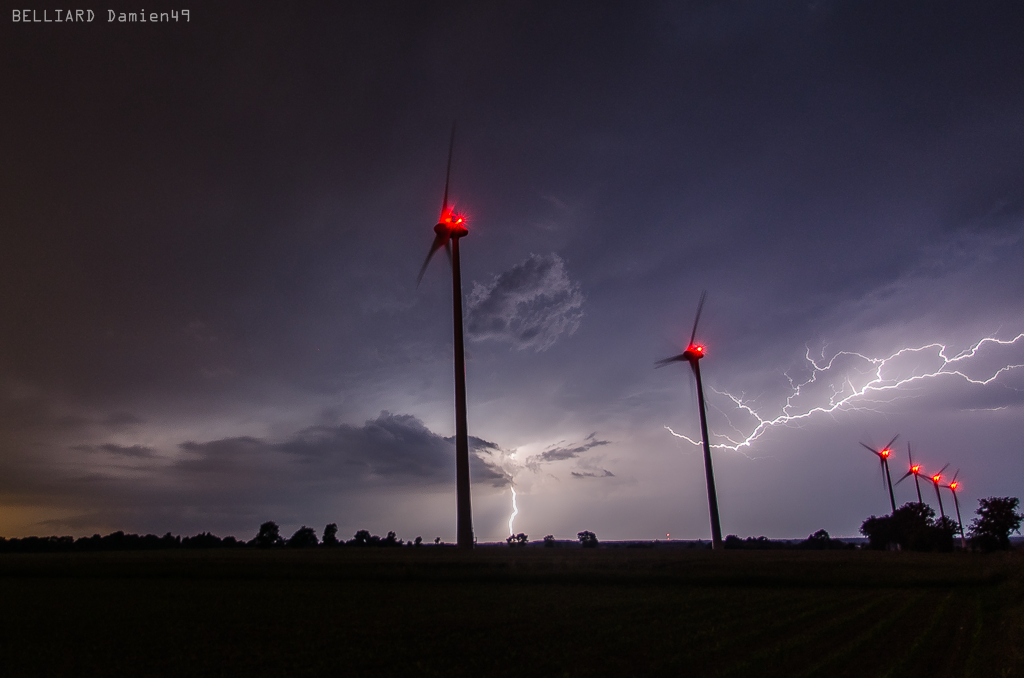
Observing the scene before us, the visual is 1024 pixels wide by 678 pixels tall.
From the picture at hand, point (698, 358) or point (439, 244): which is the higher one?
point (439, 244)

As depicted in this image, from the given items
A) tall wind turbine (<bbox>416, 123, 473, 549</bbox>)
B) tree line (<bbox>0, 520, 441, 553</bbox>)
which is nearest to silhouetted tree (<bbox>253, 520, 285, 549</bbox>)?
tree line (<bbox>0, 520, 441, 553</bbox>)

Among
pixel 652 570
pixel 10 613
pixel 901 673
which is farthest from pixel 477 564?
pixel 901 673

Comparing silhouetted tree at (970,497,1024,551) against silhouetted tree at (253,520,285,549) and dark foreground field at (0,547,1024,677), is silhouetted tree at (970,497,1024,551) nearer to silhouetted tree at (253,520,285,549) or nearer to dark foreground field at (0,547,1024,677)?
dark foreground field at (0,547,1024,677)

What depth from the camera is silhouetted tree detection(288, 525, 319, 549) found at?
186625 mm

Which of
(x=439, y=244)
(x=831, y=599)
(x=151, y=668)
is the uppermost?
(x=439, y=244)

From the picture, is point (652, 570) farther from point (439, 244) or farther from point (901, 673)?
point (439, 244)

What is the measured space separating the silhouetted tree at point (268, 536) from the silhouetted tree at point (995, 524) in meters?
179

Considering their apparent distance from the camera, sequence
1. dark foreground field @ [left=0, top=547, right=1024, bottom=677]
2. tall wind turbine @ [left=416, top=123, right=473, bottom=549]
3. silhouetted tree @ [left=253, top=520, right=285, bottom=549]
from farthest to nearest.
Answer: silhouetted tree @ [left=253, top=520, right=285, bottom=549]
tall wind turbine @ [left=416, top=123, right=473, bottom=549]
dark foreground field @ [left=0, top=547, right=1024, bottom=677]

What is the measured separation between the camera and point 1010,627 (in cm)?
2508

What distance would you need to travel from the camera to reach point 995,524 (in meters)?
111

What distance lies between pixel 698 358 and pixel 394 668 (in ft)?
315

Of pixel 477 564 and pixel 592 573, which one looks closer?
pixel 592 573

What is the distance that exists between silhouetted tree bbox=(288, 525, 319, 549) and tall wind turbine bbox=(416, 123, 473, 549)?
135 metres

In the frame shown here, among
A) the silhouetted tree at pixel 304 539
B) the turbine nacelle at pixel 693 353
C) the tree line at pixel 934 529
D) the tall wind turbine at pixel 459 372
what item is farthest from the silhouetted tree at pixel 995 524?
the silhouetted tree at pixel 304 539
